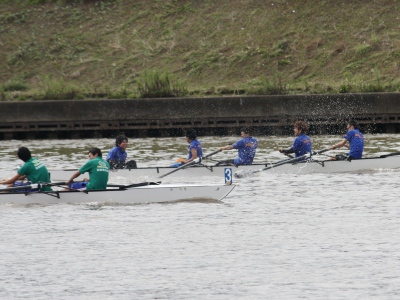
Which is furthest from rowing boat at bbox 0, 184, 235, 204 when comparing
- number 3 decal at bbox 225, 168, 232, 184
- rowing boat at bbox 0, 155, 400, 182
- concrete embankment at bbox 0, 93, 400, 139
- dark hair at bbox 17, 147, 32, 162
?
concrete embankment at bbox 0, 93, 400, 139

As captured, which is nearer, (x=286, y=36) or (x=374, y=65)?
(x=374, y=65)

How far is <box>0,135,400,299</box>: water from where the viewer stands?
14.7 m

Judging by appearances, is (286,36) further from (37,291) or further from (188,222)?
(37,291)

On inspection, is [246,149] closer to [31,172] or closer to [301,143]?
[301,143]

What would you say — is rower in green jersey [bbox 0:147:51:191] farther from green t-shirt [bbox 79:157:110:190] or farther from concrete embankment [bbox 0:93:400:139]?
concrete embankment [bbox 0:93:400:139]

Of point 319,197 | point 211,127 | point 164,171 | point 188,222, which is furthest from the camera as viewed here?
point 211,127

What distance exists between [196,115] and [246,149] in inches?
580

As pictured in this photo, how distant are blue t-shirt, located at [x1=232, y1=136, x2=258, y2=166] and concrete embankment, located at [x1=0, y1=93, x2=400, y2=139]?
14.0 meters

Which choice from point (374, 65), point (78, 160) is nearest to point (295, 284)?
point (78, 160)

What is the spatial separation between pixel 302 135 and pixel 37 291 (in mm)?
13970

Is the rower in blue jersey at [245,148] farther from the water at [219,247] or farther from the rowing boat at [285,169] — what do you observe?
the water at [219,247]

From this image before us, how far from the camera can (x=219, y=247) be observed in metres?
17.5

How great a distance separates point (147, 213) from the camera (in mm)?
21047

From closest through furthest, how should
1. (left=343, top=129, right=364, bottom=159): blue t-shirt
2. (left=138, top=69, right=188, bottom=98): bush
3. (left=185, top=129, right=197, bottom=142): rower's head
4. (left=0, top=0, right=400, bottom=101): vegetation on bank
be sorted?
1. (left=185, top=129, right=197, bottom=142): rower's head
2. (left=343, top=129, right=364, bottom=159): blue t-shirt
3. (left=138, top=69, right=188, bottom=98): bush
4. (left=0, top=0, right=400, bottom=101): vegetation on bank
